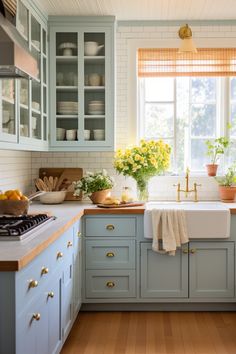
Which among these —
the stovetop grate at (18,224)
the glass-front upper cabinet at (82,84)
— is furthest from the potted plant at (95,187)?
the stovetop grate at (18,224)

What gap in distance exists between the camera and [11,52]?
2.65 metres

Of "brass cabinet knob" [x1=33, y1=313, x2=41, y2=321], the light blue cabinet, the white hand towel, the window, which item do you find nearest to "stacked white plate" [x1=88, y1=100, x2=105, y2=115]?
the window

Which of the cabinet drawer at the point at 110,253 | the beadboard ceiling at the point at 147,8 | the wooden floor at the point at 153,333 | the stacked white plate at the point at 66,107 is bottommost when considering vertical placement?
the wooden floor at the point at 153,333

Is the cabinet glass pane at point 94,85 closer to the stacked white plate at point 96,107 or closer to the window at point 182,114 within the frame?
the stacked white plate at point 96,107

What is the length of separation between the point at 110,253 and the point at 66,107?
1.40 meters

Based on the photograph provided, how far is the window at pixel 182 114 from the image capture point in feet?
17.5

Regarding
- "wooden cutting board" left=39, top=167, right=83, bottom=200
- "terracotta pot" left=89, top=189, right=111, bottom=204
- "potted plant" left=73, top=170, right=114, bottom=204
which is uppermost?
"wooden cutting board" left=39, top=167, right=83, bottom=200

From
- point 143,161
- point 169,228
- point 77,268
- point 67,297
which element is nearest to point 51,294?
point 67,297

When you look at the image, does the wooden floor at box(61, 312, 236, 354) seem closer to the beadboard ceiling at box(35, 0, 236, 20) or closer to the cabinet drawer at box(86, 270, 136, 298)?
the cabinet drawer at box(86, 270, 136, 298)

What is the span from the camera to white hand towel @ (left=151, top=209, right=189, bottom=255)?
4352 mm

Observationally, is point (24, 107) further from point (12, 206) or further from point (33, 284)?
point (33, 284)

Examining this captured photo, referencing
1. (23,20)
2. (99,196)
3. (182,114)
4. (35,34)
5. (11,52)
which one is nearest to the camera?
(11,52)

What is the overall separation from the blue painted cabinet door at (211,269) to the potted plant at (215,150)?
941mm

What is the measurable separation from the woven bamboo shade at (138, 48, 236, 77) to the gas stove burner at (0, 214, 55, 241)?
7.48ft
